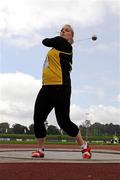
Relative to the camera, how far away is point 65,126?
23.7 feet

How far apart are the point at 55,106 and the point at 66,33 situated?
47.0 inches

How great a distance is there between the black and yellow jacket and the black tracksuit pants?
0.11 meters

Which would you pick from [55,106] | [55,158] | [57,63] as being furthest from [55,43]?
[55,158]

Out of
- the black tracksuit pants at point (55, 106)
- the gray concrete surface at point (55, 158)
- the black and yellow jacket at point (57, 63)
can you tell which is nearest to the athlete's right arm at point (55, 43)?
the black and yellow jacket at point (57, 63)

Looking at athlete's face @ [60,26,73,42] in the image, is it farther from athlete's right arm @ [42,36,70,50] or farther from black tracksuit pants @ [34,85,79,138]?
black tracksuit pants @ [34,85,79,138]

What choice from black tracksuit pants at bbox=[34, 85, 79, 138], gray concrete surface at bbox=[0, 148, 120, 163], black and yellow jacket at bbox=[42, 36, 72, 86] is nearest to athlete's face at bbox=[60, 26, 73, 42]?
black and yellow jacket at bbox=[42, 36, 72, 86]

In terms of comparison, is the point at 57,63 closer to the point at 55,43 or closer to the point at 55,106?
the point at 55,43

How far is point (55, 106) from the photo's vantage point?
7.28 meters

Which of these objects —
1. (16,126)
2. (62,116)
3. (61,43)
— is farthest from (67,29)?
(16,126)

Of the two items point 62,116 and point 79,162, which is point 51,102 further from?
point 79,162

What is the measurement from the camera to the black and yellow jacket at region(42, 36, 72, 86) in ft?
23.2

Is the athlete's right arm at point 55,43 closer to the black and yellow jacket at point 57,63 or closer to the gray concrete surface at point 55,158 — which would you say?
the black and yellow jacket at point 57,63
